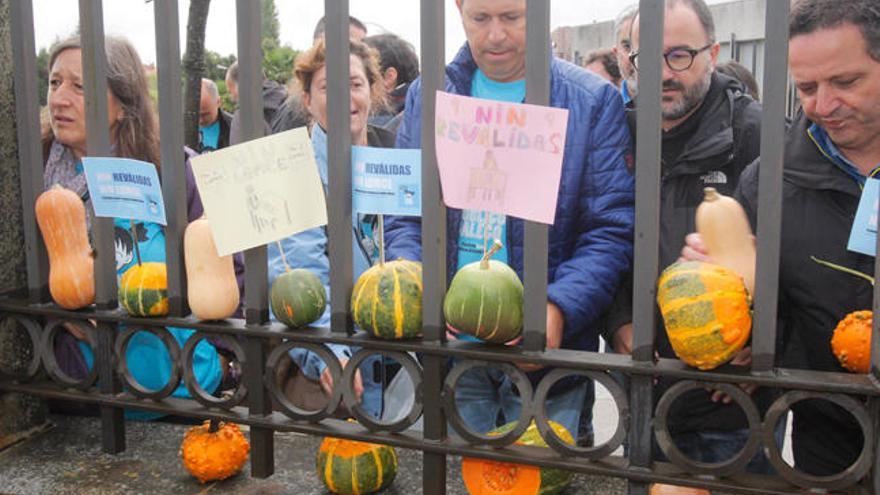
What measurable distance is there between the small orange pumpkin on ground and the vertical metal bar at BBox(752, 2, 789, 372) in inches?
48.4

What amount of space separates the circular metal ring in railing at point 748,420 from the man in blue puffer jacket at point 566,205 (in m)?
0.54

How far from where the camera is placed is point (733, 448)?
2676 millimetres

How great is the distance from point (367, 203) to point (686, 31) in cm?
149

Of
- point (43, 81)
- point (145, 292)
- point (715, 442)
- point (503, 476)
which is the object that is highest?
point (43, 81)

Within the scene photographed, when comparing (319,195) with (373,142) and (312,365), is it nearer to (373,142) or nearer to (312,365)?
(312,365)

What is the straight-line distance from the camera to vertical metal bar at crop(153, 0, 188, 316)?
1.78 meters

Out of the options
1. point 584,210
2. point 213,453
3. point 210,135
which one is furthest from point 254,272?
point 210,135

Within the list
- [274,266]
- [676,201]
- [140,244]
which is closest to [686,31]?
[676,201]

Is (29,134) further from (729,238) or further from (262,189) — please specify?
(729,238)

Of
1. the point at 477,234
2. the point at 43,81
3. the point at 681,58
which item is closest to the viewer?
the point at 477,234

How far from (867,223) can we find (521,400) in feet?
2.31

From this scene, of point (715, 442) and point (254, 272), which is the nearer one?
point (254, 272)

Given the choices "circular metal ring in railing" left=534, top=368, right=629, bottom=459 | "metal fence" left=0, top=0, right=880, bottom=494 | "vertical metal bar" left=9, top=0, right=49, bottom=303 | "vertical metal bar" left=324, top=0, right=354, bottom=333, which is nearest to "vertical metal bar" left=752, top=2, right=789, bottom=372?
"metal fence" left=0, top=0, right=880, bottom=494

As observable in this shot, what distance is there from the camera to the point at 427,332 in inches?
64.2
